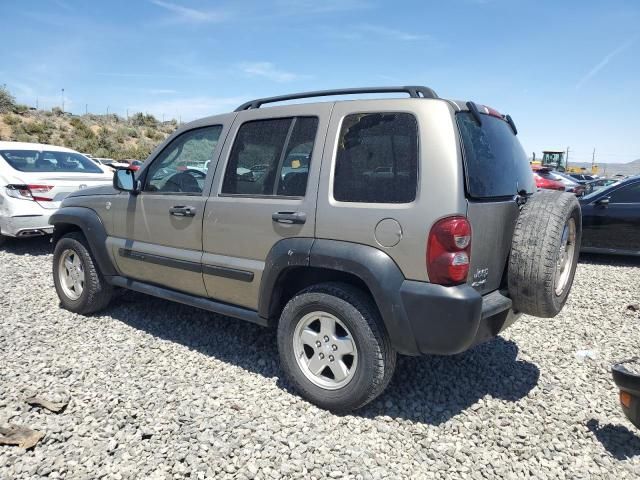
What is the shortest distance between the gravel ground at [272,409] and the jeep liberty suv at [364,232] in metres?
0.36

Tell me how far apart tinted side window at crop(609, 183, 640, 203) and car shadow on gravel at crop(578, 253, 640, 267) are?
0.96 metres

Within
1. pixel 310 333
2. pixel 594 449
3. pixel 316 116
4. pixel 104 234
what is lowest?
pixel 594 449

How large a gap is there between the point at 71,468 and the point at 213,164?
7.20 feet

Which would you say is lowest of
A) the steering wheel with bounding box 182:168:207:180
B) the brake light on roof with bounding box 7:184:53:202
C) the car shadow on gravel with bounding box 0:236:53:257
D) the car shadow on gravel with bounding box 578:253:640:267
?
the car shadow on gravel with bounding box 578:253:640:267

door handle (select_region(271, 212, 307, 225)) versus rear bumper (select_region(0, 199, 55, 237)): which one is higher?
door handle (select_region(271, 212, 307, 225))

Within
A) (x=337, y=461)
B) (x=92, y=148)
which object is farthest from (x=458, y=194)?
(x=92, y=148)

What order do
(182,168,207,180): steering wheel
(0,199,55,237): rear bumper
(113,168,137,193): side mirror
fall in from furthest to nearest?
(0,199,55,237): rear bumper → (113,168,137,193): side mirror → (182,168,207,180): steering wheel

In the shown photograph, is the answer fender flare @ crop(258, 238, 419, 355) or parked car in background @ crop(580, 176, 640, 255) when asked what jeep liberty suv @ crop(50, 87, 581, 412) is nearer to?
fender flare @ crop(258, 238, 419, 355)

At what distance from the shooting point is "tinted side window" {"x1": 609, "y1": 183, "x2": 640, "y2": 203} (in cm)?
754

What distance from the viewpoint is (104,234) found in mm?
4434

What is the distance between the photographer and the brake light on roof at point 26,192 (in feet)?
22.7

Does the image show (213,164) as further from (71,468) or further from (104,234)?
(71,468)

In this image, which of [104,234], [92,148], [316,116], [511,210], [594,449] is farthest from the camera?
[92,148]

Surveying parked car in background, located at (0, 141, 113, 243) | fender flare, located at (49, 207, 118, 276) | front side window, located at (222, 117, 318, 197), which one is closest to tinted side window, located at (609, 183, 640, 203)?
front side window, located at (222, 117, 318, 197)
